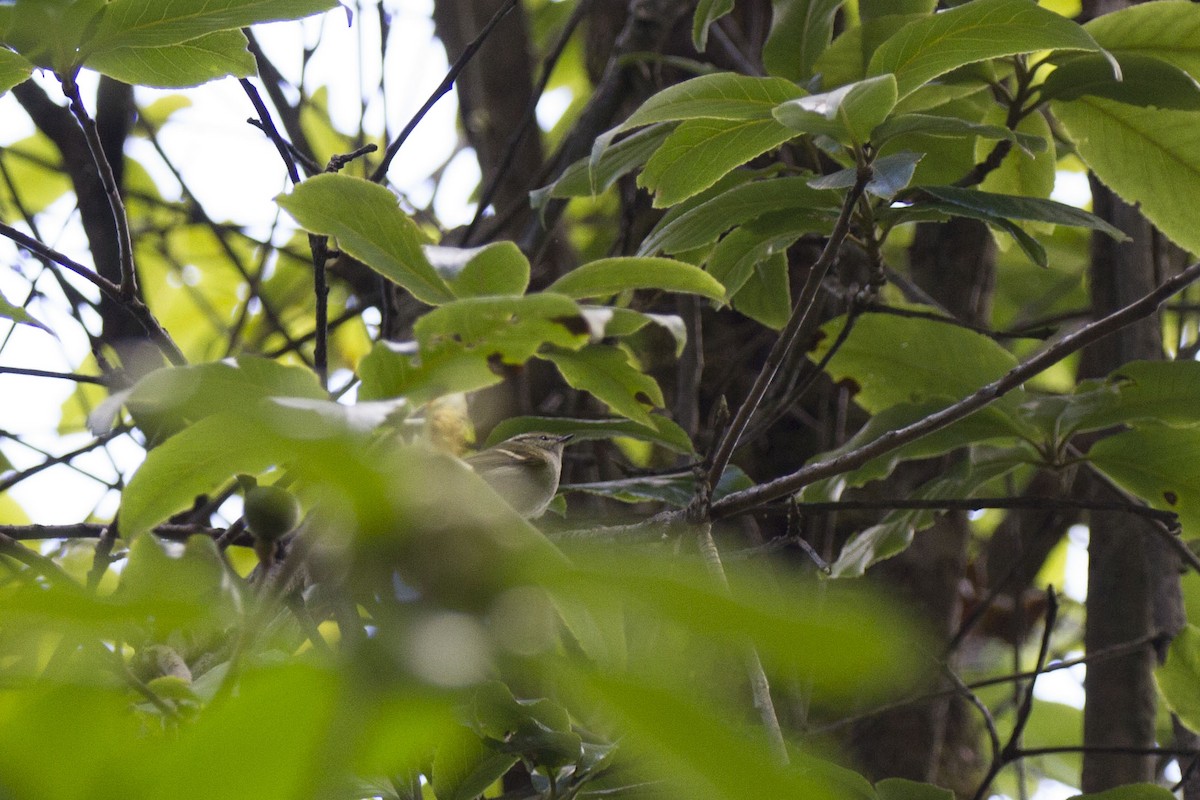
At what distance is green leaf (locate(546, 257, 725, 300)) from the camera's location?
726 millimetres

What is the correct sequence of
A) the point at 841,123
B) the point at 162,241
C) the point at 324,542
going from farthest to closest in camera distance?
the point at 162,241 → the point at 841,123 → the point at 324,542

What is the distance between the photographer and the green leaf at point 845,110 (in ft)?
3.08

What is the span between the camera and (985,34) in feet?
3.48

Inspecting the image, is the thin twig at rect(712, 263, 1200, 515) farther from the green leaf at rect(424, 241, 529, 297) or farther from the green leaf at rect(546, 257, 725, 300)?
the green leaf at rect(424, 241, 529, 297)

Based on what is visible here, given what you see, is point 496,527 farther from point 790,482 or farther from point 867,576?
point 867,576

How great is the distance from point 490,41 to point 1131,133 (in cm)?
195

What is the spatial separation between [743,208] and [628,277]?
0.54 m

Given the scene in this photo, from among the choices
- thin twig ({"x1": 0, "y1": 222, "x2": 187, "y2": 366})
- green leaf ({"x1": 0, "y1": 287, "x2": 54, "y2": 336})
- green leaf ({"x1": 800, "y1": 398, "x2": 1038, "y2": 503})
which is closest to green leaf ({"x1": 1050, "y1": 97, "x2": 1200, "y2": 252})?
green leaf ({"x1": 800, "y1": 398, "x2": 1038, "y2": 503})

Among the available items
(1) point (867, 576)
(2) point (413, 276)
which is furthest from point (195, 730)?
(1) point (867, 576)

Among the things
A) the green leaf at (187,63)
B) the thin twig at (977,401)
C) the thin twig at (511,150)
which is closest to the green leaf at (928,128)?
the thin twig at (977,401)

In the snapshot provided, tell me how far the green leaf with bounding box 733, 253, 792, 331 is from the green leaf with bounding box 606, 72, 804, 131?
56cm

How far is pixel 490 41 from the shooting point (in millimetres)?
2998

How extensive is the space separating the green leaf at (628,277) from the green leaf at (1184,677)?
3.91 ft

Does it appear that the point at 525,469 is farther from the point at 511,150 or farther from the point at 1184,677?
the point at 1184,677
